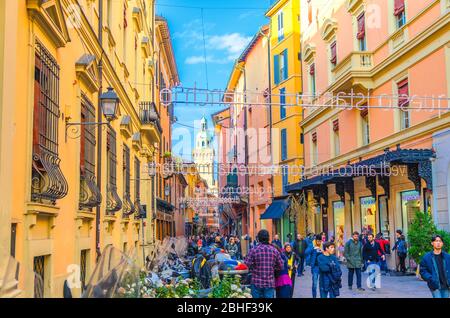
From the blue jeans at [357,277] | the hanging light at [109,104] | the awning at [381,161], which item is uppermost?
the hanging light at [109,104]

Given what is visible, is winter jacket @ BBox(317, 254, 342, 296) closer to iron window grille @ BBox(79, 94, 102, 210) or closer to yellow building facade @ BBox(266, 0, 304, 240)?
iron window grille @ BBox(79, 94, 102, 210)

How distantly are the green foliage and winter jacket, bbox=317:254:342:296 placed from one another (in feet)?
19.1

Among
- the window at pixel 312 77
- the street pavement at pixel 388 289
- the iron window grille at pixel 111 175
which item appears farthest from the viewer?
the window at pixel 312 77

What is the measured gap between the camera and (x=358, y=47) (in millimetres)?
24234

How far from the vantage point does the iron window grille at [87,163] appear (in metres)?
10.7

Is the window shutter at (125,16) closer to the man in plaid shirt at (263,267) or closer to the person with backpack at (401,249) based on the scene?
the man in plaid shirt at (263,267)

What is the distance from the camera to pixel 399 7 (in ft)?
66.0

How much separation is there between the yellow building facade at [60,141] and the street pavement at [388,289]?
17.7 ft

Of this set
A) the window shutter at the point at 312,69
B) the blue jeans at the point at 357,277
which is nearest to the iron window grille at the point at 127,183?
the blue jeans at the point at 357,277

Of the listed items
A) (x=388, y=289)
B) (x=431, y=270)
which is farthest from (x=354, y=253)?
(x=431, y=270)

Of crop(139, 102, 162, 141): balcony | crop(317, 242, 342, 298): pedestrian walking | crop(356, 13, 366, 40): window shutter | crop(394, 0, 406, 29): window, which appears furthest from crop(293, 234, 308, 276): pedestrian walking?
crop(317, 242, 342, 298): pedestrian walking

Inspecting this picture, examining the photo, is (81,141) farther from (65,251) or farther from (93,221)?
(65,251)

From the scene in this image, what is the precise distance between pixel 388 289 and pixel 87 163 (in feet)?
29.3

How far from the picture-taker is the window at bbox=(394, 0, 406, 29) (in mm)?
19906
